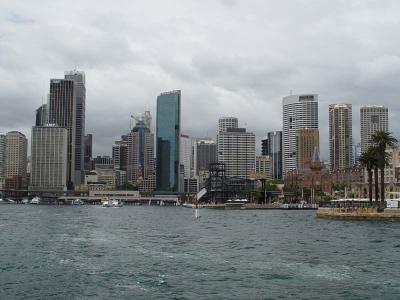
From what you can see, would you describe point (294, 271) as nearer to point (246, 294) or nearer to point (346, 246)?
point (246, 294)

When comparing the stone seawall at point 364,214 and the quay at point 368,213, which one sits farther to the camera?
the quay at point 368,213

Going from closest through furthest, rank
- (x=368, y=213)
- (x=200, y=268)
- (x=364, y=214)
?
→ 1. (x=200, y=268)
2. (x=364, y=214)
3. (x=368, y=213)

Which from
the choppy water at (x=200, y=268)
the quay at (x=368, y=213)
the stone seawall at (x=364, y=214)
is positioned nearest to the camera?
the choppy water at (x=200, y=268)

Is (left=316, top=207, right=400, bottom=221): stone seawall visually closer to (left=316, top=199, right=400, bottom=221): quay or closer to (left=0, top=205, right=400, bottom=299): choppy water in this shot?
(left=316, top=199, right=400, bottom=221): quay

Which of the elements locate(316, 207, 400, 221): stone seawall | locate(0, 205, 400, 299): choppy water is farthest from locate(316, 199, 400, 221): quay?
locate(0, 205, 400, 299): choppy water

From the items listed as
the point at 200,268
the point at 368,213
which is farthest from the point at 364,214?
the point at 200,268

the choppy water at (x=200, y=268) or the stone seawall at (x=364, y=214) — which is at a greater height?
the stone seawall at (x=364, y=214)

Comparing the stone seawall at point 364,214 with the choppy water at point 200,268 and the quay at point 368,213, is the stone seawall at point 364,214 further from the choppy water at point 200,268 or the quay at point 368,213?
the choppy water at point 200,268

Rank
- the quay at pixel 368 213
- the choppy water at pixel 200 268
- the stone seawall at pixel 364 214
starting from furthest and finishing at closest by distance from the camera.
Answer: the quay at pixel 368 213, the stone seawall at pixel 364 214, the choppy water at pixel 200 268

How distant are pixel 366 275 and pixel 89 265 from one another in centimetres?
2592

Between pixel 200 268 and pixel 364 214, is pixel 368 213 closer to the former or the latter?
pixel 364 214

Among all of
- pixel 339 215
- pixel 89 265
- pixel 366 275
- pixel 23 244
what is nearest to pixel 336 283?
pixel 366 275

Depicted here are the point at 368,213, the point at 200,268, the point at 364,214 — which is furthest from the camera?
the point at 368,213

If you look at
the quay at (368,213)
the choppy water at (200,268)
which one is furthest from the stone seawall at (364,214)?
the choppy water at (200,268)
